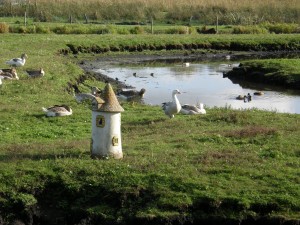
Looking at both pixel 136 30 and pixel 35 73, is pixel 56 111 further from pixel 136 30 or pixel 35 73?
pixel 136 30

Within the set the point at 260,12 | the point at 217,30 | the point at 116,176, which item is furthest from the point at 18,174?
the point at 260,12

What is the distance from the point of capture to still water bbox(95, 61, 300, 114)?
1177 inches

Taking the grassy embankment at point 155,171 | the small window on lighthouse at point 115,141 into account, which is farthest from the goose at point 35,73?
the small window on lighthouse at point 115,141

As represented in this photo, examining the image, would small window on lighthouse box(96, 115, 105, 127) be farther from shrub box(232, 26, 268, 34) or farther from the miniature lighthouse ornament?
shrub box(232, 26, 268, 34)

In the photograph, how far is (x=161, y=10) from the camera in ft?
222

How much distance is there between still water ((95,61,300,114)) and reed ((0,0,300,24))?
20293 millimetres

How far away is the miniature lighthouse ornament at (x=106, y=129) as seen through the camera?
50.5 feet

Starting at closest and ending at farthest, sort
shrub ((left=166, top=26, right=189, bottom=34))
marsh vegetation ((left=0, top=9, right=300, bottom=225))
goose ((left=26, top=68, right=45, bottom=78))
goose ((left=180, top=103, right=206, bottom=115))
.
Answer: marsh vegetation ((left=0, top=9, right=300, bottom=225)) < goose ((left=180, top=103, right=206, bottom=115)) < goose ((left=26, top=68, right=45, bottom=78)) < shrub ((left=166, top=26, right=189, bottom=34))

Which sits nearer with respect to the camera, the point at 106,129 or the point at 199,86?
the point at 106,129

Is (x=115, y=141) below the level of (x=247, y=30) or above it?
above

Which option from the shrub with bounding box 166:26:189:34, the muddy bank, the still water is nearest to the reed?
the shrub with bounding box 166:26:189:34

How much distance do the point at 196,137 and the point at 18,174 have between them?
4.98 meters

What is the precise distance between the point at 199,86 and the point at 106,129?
20200 mm

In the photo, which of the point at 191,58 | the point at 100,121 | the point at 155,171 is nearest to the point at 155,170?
the point at 155,171
